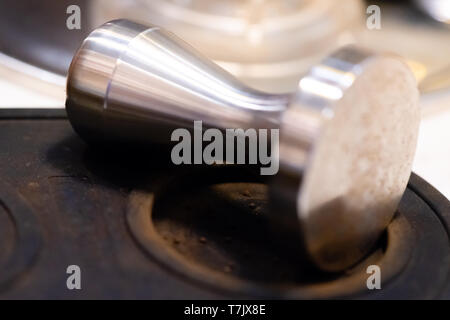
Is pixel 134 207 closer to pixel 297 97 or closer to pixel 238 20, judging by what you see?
pixel 297 97

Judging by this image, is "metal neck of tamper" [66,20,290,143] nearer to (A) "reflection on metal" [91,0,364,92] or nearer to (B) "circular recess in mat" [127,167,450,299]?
(B) "circular recess in mat" [127,167,450,299]

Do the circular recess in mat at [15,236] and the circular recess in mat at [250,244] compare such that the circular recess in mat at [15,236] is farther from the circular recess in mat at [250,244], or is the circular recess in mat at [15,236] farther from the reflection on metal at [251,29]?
the reflection on metal at [251,29]

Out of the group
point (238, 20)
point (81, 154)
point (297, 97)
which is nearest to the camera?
point (297, 97)

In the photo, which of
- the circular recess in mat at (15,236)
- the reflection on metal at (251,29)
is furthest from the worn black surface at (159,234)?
the reflection on metal at (251,29)

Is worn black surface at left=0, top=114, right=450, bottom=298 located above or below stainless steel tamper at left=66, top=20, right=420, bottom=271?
below

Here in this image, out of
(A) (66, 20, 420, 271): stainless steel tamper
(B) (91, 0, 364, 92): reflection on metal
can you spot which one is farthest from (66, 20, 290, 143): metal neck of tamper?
(B) (91, 0, 364, 92): reflection on metal

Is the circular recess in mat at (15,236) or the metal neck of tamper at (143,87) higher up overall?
the metal neck of tamper at (143,87)

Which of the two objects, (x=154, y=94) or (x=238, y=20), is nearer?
(x=154, y=94)

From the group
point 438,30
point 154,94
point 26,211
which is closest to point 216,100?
point 154,94
